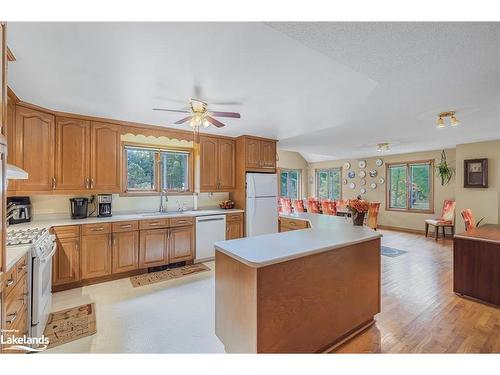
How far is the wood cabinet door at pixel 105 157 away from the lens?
335 cm

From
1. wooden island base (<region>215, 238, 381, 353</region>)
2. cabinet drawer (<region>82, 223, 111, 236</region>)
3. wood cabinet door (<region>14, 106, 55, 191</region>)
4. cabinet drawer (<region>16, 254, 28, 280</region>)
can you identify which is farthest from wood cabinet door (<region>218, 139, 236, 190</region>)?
cabinet drawer (<region>16, 254, 28, 280</region>)

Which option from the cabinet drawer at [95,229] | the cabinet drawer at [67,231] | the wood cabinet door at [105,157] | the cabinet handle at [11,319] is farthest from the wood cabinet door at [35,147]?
Answer: the cabinet handle at [11,319]

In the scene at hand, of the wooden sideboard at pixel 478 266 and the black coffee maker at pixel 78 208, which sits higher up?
the black coffee maker at pixel 78 208

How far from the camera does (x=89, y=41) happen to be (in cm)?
151

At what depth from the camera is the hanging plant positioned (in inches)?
233

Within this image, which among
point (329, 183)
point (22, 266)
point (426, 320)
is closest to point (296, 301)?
point (426, 320)

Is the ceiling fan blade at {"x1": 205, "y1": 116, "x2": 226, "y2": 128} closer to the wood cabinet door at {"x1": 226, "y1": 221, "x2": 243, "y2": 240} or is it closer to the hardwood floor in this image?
the wood cabinet door at {"x1": 226, "y1": 221, "x2": 243, "y2": 240}

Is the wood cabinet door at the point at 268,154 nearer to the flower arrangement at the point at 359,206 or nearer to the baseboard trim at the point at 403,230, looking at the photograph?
the flower arrangement at the point at 359,206

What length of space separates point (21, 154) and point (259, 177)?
3438 mm

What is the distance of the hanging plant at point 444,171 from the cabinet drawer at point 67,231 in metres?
7.94

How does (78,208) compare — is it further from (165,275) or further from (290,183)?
(290,183)

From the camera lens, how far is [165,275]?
11.3ft

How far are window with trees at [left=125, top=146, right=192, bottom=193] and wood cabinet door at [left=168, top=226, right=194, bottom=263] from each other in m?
0.92
